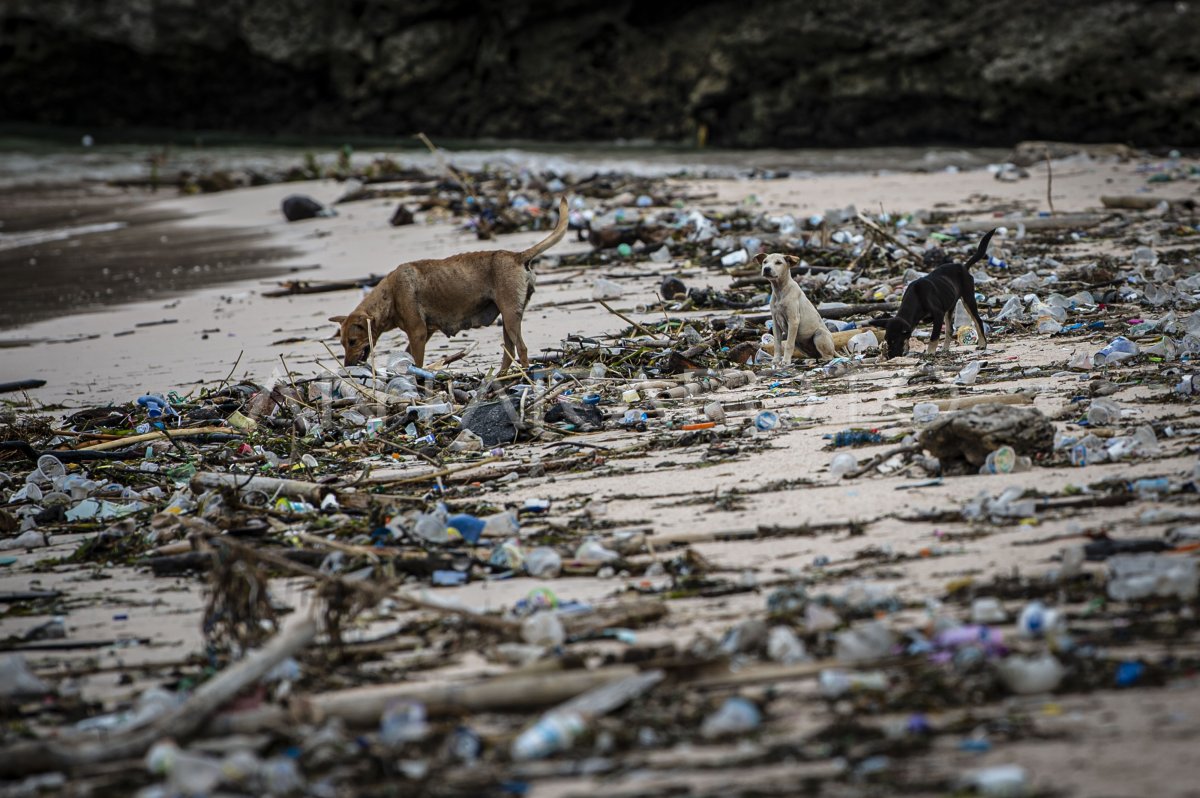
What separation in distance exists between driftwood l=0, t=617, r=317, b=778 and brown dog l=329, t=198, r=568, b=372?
175 inches

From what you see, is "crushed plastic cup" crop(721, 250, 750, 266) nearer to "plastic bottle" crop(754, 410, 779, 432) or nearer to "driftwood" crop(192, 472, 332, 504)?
"plastic bottle" crop(754, 410, 779, 432)

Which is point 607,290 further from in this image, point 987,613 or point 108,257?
point 108,257

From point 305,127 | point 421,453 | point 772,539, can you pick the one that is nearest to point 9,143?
point 305,127

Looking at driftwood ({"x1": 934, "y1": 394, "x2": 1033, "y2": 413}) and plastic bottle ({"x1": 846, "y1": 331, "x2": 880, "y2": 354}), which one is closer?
driftwood ({"x1": 934, "y1": 394, "x2": 1033, "y2": 413})

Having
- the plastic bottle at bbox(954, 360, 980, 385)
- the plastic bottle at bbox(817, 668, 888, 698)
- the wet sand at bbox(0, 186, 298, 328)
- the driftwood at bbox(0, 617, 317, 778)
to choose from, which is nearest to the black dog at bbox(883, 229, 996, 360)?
the plastic bottle at bbox(954, 360, 980, 385)

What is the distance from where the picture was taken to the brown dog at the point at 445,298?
23.6 ft

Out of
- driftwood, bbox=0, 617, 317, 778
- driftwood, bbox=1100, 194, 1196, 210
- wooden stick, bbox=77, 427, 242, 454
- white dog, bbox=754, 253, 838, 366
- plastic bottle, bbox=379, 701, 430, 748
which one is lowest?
plastic bottle, bbox=379, 701, 430, 748

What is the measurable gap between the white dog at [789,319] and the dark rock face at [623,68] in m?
15.3

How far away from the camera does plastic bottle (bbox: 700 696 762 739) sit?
256 centimetres

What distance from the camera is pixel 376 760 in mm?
2572

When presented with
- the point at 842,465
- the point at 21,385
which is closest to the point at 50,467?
the point at 21,385

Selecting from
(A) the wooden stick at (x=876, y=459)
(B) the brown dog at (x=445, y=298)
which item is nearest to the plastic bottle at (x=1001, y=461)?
(A) the wooden stick at (x=876, y=459)

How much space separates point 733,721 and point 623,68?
75.5 feet

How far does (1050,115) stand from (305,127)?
626 inches
